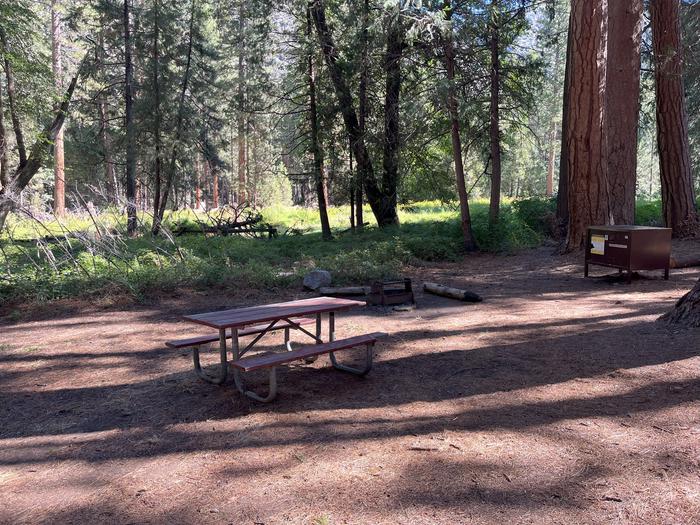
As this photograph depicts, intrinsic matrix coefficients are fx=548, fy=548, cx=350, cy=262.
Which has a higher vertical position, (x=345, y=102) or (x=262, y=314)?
(x=345, y=102)

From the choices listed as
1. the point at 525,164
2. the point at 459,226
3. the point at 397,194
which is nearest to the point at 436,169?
the point at 397,194

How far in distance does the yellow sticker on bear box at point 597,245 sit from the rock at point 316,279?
468 centimetres

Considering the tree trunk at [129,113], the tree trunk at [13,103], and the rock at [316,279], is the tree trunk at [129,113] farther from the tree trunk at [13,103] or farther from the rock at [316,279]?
the rock at [316,279]

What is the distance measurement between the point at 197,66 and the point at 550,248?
15.5 m

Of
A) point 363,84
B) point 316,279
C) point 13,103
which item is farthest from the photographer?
point 363,84

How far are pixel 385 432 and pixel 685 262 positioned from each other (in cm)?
920

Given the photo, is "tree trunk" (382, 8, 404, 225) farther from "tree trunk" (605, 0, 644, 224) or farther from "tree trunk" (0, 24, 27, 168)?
"tree trunk" (0, 24, 27, 168)

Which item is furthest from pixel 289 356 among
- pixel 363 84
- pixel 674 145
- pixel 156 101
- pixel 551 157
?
pixel 551 157

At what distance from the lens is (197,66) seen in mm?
21969

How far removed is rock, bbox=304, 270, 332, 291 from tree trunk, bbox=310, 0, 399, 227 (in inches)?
324

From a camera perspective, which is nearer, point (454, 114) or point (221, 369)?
point (221, 369)

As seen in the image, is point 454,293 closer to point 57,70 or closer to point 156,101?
point 156,101

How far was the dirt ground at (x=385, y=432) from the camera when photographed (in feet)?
9.13

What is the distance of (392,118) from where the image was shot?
16641 mm
